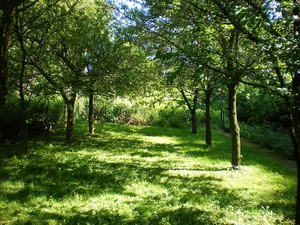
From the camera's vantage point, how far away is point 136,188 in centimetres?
570

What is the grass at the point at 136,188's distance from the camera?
4.45 metres

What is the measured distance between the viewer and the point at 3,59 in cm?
439

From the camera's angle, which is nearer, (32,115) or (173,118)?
(32,115)

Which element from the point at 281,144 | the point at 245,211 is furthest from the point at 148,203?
the point at 281,144

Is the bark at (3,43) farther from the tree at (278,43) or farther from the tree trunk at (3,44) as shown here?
the tree at (278,43)

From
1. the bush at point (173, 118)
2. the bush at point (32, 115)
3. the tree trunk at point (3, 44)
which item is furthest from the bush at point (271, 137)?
the tree trunk at point (3, 44)

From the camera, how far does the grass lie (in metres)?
4.45

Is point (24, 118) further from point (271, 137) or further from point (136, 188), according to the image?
point (271, 137)

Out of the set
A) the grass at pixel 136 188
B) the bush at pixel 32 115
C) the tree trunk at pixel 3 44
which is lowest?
the grass at pixel 136 188

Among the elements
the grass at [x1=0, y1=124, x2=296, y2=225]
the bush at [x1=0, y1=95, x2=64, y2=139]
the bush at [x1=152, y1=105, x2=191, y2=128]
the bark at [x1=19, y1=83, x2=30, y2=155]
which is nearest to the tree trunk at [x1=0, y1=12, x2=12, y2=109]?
the grass at [x1=0, y1=124, x2=296, y2=225]

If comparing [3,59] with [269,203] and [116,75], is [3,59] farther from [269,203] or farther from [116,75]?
[269,203]

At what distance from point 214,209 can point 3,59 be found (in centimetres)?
474

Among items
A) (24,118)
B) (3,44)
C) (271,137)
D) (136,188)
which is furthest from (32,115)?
(271,137)

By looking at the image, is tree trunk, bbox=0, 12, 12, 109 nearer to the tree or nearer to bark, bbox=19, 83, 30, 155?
bark, bbox=19, 83, 30, 155
